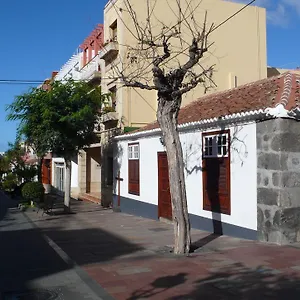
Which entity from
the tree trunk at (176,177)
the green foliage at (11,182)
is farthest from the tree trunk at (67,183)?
the green foliage at (11,182)

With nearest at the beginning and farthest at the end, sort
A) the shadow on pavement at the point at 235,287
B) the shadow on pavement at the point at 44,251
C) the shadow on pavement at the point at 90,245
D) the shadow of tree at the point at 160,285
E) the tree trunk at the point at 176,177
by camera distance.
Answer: the shadow on pavement at the point at 235,287 < the shadow of tree at the point at 160,285 < the shadow on pavement at the point at 44,251 < the tree trunk at the point at 176,177 < the shadow on pavement at the point at 90,245

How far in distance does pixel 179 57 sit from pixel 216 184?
416 inches

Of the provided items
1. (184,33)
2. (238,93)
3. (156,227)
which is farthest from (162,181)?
(184,33)

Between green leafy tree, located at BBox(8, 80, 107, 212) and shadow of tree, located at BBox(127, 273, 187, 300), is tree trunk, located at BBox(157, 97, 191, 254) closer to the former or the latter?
shadow of tree, located at BBox(127, 273, 187, 300)

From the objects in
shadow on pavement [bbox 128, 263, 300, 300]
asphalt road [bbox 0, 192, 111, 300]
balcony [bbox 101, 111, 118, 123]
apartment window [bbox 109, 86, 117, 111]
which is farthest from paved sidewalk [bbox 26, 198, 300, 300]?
apartment window [bbox 109, 86, 117, 111]

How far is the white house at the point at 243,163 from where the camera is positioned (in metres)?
9.66

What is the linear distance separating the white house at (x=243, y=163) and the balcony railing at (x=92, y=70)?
893 centimetres

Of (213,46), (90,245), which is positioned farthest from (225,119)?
(213,46)

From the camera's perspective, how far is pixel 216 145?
467 inches

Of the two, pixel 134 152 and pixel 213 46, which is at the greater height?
pixel 213 46

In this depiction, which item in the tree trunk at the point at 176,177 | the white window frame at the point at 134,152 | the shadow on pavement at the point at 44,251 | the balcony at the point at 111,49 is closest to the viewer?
the shadow on pavement at the point at 44,251

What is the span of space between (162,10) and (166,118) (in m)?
13.0

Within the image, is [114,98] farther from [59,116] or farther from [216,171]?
[216,171]

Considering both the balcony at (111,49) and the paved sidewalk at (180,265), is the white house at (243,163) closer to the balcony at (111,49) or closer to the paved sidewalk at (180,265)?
the paved sidewalk at (180,265)
